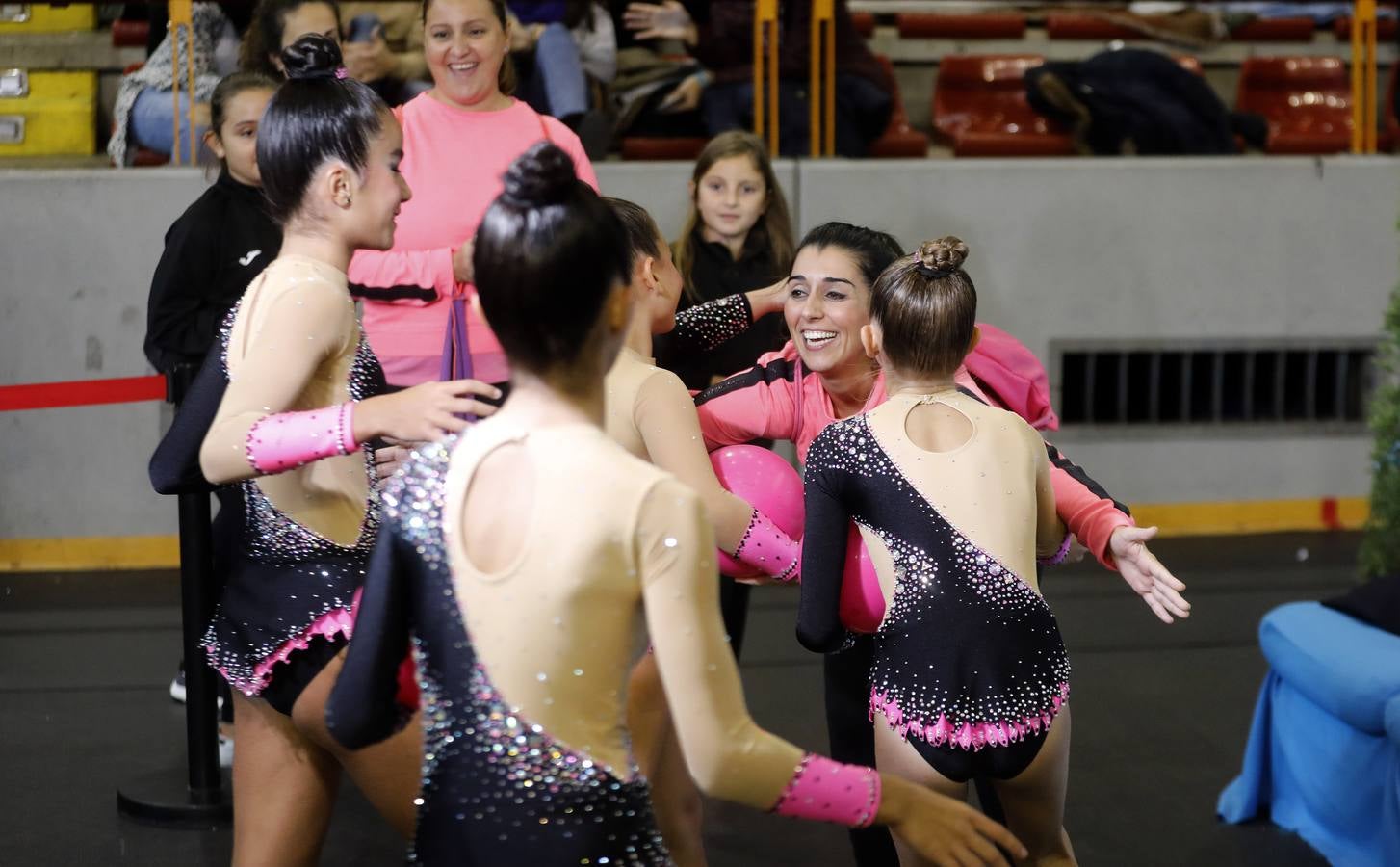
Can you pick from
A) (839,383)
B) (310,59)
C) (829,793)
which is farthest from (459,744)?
(839,383)

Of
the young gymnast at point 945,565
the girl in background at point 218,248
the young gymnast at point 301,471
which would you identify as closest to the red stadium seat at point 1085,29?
the girl in background at point 218,248

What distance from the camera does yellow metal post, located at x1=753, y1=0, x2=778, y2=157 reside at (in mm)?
6168

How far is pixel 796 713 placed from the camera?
174 inches

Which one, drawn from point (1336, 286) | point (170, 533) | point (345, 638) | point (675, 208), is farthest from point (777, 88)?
point (345, 638)

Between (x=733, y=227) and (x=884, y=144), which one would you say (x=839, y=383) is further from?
(x=884, y=144)

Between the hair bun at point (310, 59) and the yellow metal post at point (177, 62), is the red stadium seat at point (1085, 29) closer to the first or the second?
the yellow metal post at point (177, 62)

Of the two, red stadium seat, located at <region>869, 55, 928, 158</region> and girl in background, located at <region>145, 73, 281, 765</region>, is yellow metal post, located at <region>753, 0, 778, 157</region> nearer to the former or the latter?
red stadium seat, located at <region>869, 55, 928, 158</region>

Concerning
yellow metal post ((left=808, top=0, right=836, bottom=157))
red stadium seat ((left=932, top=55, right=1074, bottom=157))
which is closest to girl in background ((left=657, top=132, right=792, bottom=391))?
yellow metal post ((left=808, top=0, right=836, bottom=157))

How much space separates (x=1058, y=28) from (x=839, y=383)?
5.78 m

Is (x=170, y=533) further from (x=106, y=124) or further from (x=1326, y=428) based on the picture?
(x=1326, y=428)

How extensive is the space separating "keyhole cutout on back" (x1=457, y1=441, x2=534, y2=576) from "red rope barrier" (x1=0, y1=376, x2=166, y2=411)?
2.14 metres

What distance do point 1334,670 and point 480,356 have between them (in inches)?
75.9

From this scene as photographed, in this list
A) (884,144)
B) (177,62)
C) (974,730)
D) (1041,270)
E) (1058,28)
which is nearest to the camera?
(974,730)

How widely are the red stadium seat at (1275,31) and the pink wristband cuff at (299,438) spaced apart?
716 cm
